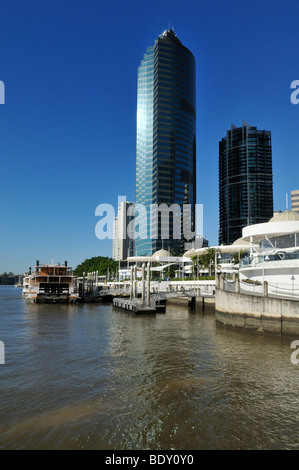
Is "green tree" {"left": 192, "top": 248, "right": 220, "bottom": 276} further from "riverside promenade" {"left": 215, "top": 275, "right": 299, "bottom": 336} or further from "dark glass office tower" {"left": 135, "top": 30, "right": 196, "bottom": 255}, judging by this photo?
"dark glass office tower" {"left": 135, "top": 30, "right": 196, "bottom": 255}

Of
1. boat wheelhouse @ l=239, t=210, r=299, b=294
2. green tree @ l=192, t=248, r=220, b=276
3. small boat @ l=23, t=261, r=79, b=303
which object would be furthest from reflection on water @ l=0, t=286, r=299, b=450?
green tree @ l=192, t=248, r=220, b=276

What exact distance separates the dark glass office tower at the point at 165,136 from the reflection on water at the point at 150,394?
428 ft

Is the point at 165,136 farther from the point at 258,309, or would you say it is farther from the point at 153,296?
the point at 258,309

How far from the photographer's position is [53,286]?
243 feet

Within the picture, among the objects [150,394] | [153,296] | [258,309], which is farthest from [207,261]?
[150,394]

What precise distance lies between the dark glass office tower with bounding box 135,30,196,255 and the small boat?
83.3 m

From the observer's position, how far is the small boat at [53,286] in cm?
7206

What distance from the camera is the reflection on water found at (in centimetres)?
1109

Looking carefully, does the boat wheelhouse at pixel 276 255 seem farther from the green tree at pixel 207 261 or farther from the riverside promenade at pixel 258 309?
the green tree at pixel 207 261

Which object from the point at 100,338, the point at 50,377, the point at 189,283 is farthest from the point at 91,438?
the point at 189,283

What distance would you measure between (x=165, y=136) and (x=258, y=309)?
5676 inches

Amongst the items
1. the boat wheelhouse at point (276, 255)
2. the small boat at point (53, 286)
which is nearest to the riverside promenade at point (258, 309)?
the boat wheelhouse at point (276, 255)
